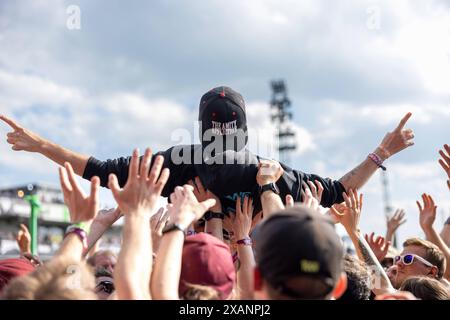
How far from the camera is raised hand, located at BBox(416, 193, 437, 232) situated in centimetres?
480

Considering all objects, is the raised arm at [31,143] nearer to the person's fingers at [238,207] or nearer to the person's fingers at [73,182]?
the person's fingers at [73,182]

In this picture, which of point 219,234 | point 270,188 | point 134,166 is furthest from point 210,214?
point 134,166

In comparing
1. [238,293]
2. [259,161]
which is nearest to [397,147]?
[259,161]

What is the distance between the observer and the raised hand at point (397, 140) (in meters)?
3.58

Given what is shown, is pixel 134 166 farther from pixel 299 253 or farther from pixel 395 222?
pixel 395 222

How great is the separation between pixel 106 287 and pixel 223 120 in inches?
52.5

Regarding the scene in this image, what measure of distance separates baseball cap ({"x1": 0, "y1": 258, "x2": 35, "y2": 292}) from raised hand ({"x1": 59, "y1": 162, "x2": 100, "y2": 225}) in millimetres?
664

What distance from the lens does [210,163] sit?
3152 mm

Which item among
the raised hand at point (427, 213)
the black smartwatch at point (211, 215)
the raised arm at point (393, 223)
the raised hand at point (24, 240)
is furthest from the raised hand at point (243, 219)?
the raised arm at point (393, 223)

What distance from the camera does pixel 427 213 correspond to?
15.9 feet
